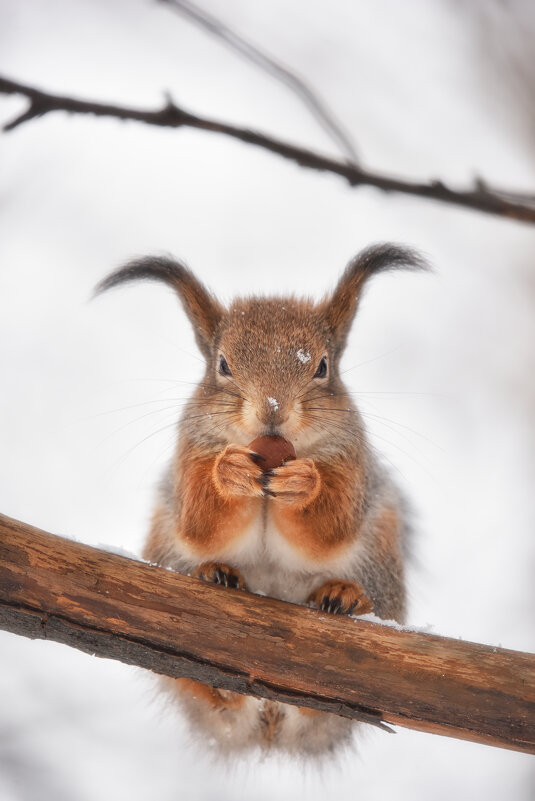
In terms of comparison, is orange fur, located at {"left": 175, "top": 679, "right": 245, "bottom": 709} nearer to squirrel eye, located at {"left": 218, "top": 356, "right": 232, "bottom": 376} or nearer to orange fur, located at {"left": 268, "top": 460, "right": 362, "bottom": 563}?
orange fur, located at {"left": 268, "top": 460, "right": 362, "bottom": 563}

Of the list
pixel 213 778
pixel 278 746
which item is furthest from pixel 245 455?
pixel 213 778

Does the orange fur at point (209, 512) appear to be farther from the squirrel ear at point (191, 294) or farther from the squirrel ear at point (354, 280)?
the squirrel ear at point (354, 280)

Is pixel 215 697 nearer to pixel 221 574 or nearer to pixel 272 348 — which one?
pixel 221 574

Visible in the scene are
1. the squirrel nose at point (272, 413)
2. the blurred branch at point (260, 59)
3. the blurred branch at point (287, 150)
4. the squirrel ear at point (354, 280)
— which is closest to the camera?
the blurred branch at point (287, 150)

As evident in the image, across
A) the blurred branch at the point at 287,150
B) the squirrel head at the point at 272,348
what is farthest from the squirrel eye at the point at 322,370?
the blurred branch at the point at 287,150

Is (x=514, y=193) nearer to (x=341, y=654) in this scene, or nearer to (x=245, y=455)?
(x=245, y=455)

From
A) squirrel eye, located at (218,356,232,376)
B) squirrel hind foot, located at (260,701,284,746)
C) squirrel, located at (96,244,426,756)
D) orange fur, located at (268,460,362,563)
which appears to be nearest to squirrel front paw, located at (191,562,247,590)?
squirrel, located at (96,244,426,756)
